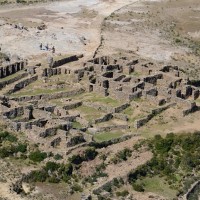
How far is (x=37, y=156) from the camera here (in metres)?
51.6

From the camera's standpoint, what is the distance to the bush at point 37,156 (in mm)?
51406

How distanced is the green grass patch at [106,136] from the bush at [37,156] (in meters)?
5.55

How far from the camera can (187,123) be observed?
6025 cm

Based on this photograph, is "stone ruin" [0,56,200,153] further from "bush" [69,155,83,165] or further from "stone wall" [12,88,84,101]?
"bush" [69,155,83,165]

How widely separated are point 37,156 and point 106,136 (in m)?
7.46

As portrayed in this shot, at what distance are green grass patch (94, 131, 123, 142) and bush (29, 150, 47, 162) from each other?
18.2 ft

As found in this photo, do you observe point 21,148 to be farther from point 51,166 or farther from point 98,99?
point 98,99

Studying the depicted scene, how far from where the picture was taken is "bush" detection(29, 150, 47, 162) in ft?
169

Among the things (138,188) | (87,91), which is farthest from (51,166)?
(87,91)

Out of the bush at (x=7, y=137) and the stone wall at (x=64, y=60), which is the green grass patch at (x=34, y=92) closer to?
the stone wall at (x=64, y=60)

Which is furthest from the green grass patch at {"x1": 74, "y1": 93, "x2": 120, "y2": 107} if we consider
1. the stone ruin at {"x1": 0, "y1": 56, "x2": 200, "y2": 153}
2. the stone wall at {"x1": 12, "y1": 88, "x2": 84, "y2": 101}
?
the stone wall at {"x1": 12, "y1": 88, "x2": 84, "y2": 101}

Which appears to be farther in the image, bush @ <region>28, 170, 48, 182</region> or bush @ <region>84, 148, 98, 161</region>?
bush @ <region>84, 148, 98, 161</region>

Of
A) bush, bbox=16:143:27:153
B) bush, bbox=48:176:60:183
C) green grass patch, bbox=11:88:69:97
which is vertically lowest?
bush, bbox=48:176:60:183

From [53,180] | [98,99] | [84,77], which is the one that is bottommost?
[53,180]
